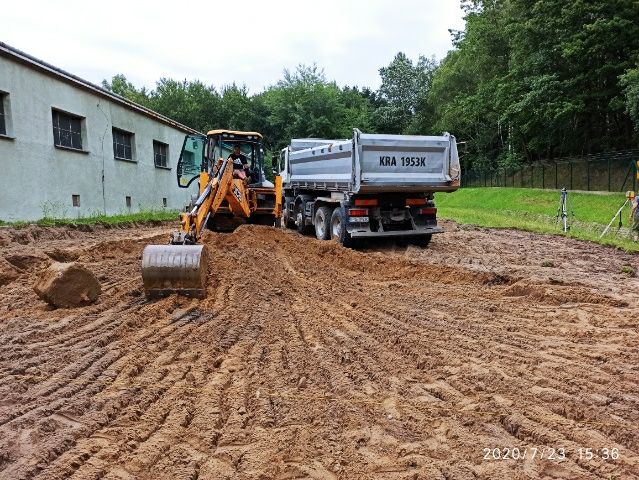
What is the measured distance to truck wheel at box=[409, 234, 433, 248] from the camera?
1212cm

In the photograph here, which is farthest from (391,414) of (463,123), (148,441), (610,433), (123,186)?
(463,123)

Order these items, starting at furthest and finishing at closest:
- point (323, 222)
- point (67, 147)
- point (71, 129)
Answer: point (71, 129), point (67, 147), point (323, 222)

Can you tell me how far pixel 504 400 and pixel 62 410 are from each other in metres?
3.02

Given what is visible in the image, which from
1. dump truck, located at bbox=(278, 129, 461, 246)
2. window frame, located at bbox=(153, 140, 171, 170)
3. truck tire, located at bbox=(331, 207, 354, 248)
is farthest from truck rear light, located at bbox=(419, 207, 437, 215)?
window frame, located at bbox=(153, 140, 171, 170)

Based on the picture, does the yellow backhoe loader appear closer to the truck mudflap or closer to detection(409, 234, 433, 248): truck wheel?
the truck mudflap

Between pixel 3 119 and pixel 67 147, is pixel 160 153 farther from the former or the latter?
pixel 3 119

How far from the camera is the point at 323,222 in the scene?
13344 millimetres

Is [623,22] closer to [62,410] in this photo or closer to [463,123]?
[463,123]

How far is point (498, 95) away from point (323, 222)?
26420 millimetres

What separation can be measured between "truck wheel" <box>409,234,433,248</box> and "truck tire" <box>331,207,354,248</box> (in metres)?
1.61

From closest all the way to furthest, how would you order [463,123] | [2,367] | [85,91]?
1. [2,367]
2. [85,91]
3. [463,123]

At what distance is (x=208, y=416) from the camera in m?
3.41

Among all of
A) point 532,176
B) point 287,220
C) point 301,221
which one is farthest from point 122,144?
point 532,176

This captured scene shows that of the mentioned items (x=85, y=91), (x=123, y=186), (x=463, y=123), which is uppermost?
(x=463, y=123)
